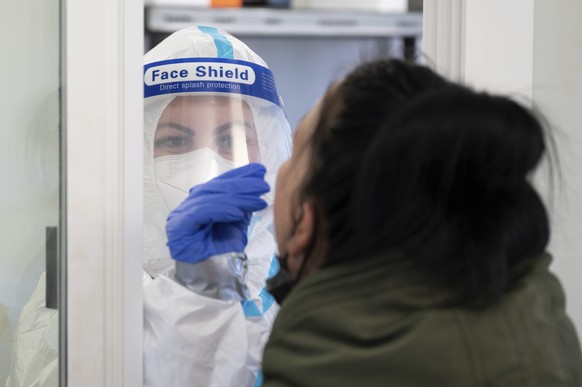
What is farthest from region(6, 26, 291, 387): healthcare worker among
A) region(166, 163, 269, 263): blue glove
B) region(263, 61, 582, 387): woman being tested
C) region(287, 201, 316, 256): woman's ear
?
region(263, 61, 582, 387): woman being tested

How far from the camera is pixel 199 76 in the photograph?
1.51 m

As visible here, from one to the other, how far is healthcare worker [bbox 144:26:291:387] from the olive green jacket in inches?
20.2

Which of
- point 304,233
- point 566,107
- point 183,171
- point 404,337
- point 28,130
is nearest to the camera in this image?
point 404,337

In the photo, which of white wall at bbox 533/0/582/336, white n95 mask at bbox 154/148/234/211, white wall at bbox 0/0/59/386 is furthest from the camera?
white n95 mask at bbox 154/148/234/211

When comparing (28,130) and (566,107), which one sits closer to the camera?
(28,130)

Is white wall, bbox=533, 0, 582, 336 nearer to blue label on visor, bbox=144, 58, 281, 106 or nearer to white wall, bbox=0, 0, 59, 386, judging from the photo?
blue label on visor, bbox=144, 58, 281, 106

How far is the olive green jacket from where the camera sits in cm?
64

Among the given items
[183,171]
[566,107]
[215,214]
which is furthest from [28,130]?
[566,107]

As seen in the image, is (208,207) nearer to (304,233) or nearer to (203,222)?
(203,222)

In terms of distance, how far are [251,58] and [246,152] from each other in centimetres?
23

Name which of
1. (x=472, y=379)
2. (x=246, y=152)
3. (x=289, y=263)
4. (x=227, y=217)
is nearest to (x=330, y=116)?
(x=289, y=263)

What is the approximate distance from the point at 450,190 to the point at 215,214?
1.89 feet

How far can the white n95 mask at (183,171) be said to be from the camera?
1.46 m

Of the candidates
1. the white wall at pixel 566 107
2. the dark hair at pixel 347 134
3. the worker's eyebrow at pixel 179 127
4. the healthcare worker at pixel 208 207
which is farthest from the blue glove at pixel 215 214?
the white wall at pixel 566 107
